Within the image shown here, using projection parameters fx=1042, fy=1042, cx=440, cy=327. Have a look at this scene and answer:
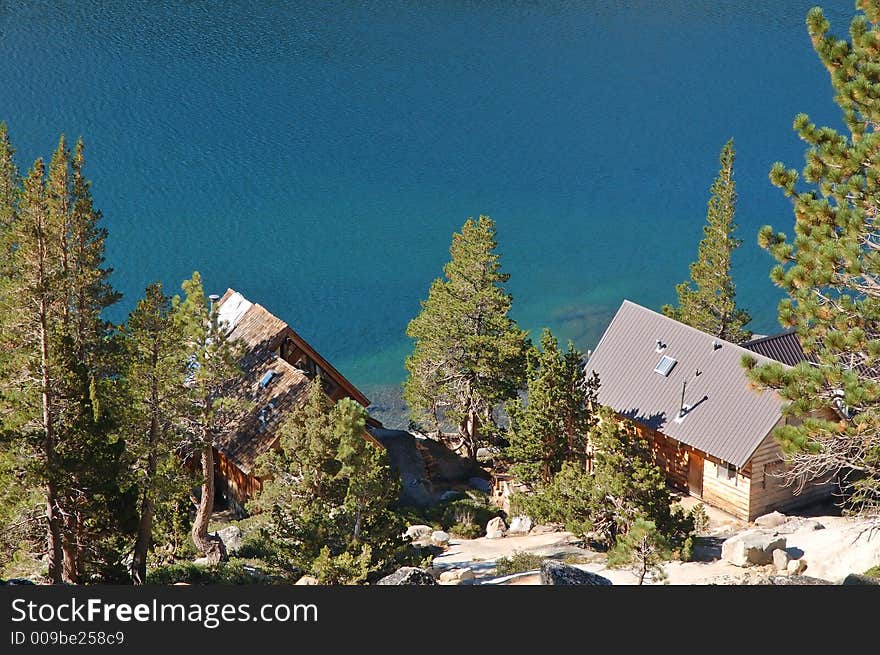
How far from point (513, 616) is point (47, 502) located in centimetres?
1295

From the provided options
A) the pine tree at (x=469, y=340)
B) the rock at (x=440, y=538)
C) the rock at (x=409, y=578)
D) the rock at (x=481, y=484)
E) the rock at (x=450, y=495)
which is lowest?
the rock at (x=409, y=578)

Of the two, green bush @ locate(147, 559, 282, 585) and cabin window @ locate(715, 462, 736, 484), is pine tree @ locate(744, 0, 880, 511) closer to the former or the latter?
green bush @ locate(147, 559, 282, 585)

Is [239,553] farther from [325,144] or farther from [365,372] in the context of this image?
[325,144]

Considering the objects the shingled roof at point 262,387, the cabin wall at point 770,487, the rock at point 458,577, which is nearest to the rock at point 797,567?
the cabin wall at point 770,487

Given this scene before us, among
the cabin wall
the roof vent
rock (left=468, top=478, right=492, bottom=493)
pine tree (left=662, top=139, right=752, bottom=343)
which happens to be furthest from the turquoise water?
the cabin wall

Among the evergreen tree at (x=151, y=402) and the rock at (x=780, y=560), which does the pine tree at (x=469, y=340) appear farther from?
the evergreen tree at (x=151, y=402)

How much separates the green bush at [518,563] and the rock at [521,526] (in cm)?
452

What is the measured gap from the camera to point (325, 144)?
8938 centimetres

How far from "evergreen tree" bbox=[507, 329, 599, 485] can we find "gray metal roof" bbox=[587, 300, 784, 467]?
2.89 m

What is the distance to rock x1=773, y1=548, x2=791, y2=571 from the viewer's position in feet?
93.9

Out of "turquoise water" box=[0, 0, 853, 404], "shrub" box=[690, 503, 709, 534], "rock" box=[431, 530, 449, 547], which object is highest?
"turquoise water" box=[0, 0, 853, 404]

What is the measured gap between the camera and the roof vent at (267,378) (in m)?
39.3

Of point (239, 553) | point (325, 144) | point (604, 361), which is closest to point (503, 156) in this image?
point (325, 144)

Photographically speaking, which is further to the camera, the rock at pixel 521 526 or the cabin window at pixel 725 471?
the cabin window at pixel 725 471
